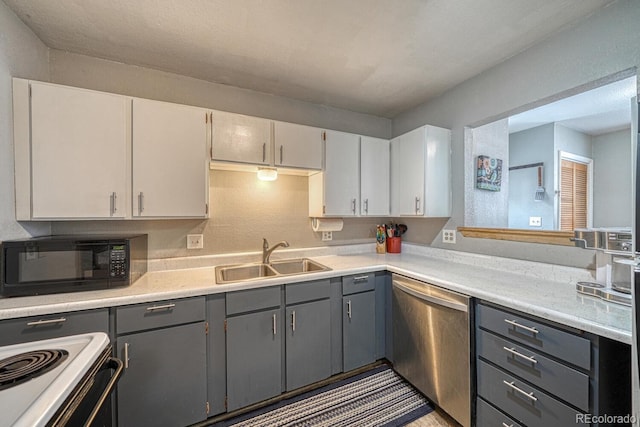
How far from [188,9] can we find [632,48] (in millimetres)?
2350

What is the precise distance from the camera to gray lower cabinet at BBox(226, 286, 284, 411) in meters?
1.58

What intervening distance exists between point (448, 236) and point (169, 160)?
7.73ft

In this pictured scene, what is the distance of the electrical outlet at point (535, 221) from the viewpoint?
Answer: 3.37 meters

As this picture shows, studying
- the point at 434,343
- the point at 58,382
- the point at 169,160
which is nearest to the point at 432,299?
the point at 434,343

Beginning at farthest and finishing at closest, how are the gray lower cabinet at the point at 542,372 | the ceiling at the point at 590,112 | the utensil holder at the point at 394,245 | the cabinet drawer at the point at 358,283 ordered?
the utensil holder at the point at 394,245 < the ceiling at the point at 590,112 < the cabinet drawer at the point at 358,283 < the gray lower cabinet at the point at 542,372

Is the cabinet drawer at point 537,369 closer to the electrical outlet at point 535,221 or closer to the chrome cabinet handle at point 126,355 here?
the chrome cabinet handle at point 126,355

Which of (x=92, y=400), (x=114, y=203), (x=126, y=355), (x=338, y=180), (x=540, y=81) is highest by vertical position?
(x=540, y=81)

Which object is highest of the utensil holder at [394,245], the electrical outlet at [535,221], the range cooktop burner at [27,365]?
the electrical outlet at [535,221]

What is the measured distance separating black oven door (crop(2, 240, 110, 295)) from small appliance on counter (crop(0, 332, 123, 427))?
576 mm

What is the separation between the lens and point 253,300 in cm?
163

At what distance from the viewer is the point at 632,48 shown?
129 cm

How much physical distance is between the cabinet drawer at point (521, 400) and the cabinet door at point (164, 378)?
1610 mm

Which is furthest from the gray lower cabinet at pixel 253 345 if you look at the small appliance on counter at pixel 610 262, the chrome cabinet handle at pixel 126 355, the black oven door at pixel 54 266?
the small appliance on counter at pixel 610 262

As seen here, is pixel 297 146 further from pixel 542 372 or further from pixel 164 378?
pixel 542 372
